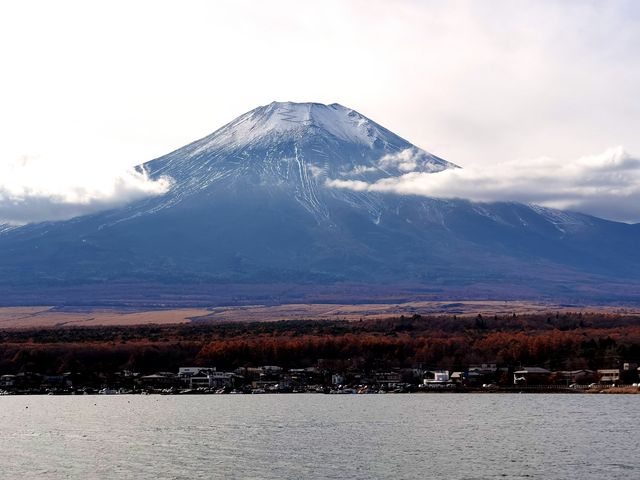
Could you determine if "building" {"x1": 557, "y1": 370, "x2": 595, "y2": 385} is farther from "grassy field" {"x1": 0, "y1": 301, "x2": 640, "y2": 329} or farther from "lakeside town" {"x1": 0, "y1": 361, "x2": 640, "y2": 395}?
"grassy field" {"x1": 0, "y1": 301, "x2": 640, "y2": 329}

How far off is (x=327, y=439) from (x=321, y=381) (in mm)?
42818

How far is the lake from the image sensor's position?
143 ft

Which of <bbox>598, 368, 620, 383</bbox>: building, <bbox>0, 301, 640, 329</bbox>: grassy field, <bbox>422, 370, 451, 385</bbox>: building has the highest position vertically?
<bbox>0, 301, 640, 329</bbox>: grassy field

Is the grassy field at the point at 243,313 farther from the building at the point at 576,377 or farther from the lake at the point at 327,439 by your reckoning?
the lake at the point at 327,439

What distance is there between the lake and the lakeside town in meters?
9.13

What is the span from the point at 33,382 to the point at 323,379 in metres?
22.8

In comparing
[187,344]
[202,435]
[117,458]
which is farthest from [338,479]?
[187,344]

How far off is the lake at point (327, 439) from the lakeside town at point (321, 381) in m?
9.13

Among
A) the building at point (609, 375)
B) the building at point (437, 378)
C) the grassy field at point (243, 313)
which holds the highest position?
the grassy field at point (243, 313)

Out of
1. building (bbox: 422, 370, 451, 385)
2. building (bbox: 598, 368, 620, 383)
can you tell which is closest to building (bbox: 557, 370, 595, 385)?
building (bbox: 598, 368, 620, 383)

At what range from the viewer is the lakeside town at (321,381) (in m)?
90.7

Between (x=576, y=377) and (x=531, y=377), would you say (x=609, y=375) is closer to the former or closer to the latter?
(x=576, y=377)

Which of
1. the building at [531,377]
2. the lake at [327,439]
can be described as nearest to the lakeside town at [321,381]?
the building at [531,377]

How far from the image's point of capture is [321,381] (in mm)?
96312
